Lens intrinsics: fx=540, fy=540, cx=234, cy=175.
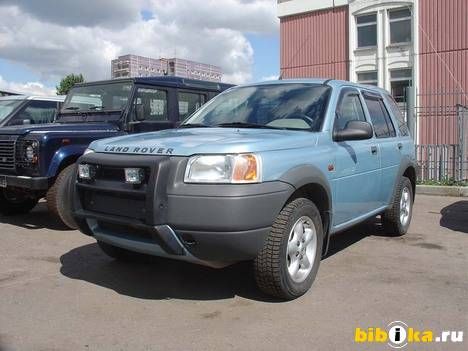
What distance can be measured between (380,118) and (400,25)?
693 inches

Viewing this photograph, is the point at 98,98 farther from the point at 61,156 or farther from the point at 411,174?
the point at 411,174

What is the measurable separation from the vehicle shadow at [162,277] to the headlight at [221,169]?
1066mm

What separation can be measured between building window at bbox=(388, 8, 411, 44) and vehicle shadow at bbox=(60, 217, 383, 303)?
18.4 meters

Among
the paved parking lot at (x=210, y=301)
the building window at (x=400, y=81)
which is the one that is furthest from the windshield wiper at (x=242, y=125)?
the building window at (x=400, y=81)

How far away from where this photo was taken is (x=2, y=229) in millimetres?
7297

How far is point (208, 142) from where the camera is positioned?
158 inches

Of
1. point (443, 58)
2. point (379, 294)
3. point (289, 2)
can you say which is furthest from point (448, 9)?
point (379, 294)

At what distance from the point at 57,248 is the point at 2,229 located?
5.22 ft

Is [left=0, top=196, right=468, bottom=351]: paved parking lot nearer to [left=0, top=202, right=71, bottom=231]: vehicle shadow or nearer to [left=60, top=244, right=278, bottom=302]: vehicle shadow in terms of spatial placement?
[left=60, top=244, right=278, bottom=302]: vehicle shadow

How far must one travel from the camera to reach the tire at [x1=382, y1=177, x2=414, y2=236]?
6.48 metres

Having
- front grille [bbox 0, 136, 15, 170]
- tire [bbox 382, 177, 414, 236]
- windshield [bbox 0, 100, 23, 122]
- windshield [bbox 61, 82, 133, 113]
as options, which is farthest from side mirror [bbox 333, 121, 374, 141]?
windshield [bbox 0, 100, 23, 122]

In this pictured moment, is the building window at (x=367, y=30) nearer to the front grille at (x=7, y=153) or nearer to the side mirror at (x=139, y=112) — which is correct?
the side mirror at (x=139, y=112)

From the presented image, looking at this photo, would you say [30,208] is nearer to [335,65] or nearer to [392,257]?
[392,257]

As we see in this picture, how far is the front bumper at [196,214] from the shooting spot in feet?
12.3
